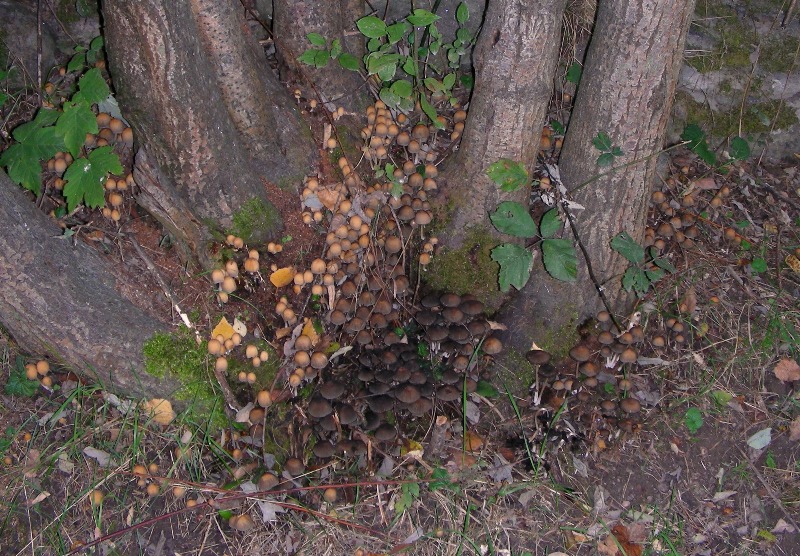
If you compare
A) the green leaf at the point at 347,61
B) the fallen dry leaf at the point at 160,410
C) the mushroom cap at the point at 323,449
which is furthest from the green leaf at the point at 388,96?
the fallen dry leaf at the point at 160,410

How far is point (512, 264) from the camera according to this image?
3648mm

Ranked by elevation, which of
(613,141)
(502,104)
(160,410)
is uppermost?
(502,104)

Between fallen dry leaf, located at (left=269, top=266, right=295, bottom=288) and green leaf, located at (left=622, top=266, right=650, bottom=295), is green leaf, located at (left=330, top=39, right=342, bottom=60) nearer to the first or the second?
fallen dry leaf, located at (left=269, top=266, right=295, bottom=288)

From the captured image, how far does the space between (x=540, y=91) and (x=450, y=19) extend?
141 cm

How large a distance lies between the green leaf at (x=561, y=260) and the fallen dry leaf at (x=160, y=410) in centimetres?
241

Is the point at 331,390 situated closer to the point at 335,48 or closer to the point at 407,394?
the point at 407,394

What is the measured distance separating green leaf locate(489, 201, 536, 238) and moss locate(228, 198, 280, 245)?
139 centimetres

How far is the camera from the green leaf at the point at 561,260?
3635mm

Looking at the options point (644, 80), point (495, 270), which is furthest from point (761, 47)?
point (495, 270)

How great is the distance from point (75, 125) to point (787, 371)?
481 centimetres

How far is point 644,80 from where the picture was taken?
142 inches

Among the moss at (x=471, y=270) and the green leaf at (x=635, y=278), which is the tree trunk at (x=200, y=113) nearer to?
the moss at (x=471, y=270)

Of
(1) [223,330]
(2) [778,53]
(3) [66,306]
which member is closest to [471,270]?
(1) [223,330]

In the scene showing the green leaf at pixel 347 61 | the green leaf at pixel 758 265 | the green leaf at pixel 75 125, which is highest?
the green leaf at pixel 347 61
